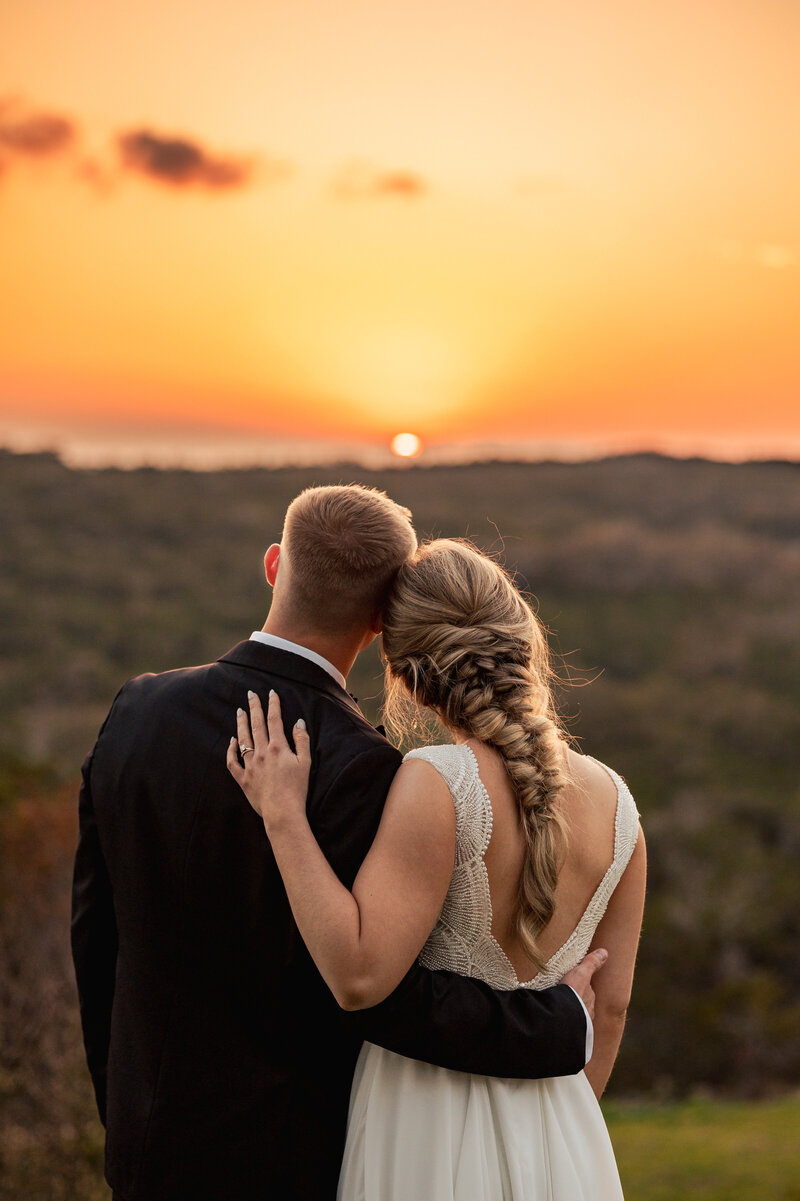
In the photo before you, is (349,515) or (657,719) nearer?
(349,515)

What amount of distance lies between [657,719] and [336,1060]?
2600 centimetres

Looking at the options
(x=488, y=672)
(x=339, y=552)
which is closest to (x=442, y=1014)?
(x=488, y=672)

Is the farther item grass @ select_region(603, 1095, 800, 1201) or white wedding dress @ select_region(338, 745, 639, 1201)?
grass @ select_region(603, 1095, 800, 1201)

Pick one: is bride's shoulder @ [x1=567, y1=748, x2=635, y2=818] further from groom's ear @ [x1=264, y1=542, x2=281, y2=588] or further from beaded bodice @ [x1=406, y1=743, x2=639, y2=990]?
groom's ear @ [x1=264, y1=542, x2=281, y2=588]

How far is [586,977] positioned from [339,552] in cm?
111

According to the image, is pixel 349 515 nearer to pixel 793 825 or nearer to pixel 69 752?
pixel 69 752

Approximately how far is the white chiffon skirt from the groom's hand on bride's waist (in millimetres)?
214

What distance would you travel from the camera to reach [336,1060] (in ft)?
7.34

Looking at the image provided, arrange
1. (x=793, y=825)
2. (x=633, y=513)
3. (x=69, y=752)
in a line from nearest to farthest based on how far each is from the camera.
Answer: (x=69, y=752) → (x=793, y=825) → (x=633, y=513)

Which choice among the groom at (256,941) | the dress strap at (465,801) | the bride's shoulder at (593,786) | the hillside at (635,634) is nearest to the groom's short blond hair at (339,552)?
the groom at (256,941)

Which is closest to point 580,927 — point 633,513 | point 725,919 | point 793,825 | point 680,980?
point 680,980

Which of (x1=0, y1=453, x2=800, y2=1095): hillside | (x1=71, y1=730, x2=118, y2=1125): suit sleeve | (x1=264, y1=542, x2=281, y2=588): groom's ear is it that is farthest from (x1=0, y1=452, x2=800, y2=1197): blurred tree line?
(x1=71, y1=730, x2=118, y2=1125): suit sleeve

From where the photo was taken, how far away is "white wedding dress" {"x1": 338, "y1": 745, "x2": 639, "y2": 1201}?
2.13 m

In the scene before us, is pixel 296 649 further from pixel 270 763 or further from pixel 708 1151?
pixel 708 1151
